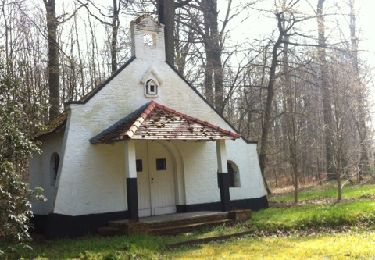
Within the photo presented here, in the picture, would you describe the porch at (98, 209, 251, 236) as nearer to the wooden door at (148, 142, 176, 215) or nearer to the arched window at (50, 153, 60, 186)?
the wooden door at (148, 142, 176, 215)

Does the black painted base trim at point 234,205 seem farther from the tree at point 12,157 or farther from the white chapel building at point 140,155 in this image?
the tree at point 12,157

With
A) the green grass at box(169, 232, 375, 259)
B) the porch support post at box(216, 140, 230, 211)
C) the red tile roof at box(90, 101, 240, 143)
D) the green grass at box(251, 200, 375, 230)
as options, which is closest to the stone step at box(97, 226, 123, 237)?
the red tile roof at box(90, 101, 240, 143)

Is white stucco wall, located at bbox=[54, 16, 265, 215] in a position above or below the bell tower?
below

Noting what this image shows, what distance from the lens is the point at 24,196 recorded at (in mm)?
10523

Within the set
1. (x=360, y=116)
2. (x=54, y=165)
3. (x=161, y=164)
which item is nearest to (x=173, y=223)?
(x=161, y=164)

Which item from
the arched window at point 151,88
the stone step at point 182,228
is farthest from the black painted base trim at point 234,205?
the arched window at point 151,88

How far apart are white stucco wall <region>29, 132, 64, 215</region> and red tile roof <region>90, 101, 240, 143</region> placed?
1.88m

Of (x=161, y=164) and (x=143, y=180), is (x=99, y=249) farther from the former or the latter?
(x=161, y=164)

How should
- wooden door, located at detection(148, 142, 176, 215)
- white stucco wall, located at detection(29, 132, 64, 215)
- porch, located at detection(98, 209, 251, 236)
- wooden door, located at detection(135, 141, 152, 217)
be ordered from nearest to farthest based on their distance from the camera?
porch, located at detection(98, 209, 251, 236), white stucco wall, located at detection(29, 132, 64, 215), wooden door, located at detection(135, 141, 152, 217), wooden door, located at detection(148, 142, 176, 215)

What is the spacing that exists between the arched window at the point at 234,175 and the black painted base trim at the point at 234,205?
70cm

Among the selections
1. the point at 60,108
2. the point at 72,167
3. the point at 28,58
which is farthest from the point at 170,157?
the point at 28,58

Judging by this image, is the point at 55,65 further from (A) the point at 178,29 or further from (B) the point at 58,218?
(B) the point at 58,218

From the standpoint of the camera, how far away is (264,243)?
12.1 metres

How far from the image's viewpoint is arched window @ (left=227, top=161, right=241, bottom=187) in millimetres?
19094
